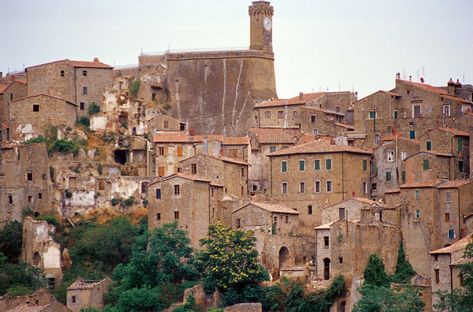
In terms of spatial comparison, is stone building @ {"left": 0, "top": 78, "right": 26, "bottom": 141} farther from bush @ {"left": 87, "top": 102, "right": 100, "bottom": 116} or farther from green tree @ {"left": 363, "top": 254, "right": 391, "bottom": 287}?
green tree @ {"left": 363, "top": 254, "right": 391, "bottom": 287}

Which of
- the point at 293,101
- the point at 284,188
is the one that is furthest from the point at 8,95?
the point at 284,188

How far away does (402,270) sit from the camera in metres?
93.9

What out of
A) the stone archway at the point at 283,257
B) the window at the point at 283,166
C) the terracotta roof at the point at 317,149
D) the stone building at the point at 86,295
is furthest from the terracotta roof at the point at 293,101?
the stone building at the point at 86,295

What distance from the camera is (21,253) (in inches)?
4099

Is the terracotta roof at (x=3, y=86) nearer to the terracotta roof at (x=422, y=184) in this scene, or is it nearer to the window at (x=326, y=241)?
the window at (x=326, y=241)

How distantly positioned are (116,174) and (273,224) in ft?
45.7

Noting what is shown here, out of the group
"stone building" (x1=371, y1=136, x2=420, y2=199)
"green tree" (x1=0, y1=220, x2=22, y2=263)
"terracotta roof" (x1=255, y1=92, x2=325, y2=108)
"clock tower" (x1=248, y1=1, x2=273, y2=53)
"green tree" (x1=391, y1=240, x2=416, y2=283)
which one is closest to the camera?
"green tree" (x1=391, y1=240, x2=416, y2=283)

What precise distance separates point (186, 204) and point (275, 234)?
507 cm

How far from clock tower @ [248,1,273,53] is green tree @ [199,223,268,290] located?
77.1 ft

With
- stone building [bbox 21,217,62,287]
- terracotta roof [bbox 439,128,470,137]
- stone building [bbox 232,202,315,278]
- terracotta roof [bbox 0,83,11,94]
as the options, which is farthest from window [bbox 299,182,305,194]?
terracotta roof [bbox 0,83,11,94]

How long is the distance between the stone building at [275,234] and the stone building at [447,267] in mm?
10256

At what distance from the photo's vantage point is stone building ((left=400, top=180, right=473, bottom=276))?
314 feet

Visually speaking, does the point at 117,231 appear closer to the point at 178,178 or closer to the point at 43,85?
the point at 178,178

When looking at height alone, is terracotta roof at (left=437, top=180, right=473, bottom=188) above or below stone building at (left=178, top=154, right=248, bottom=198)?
below
